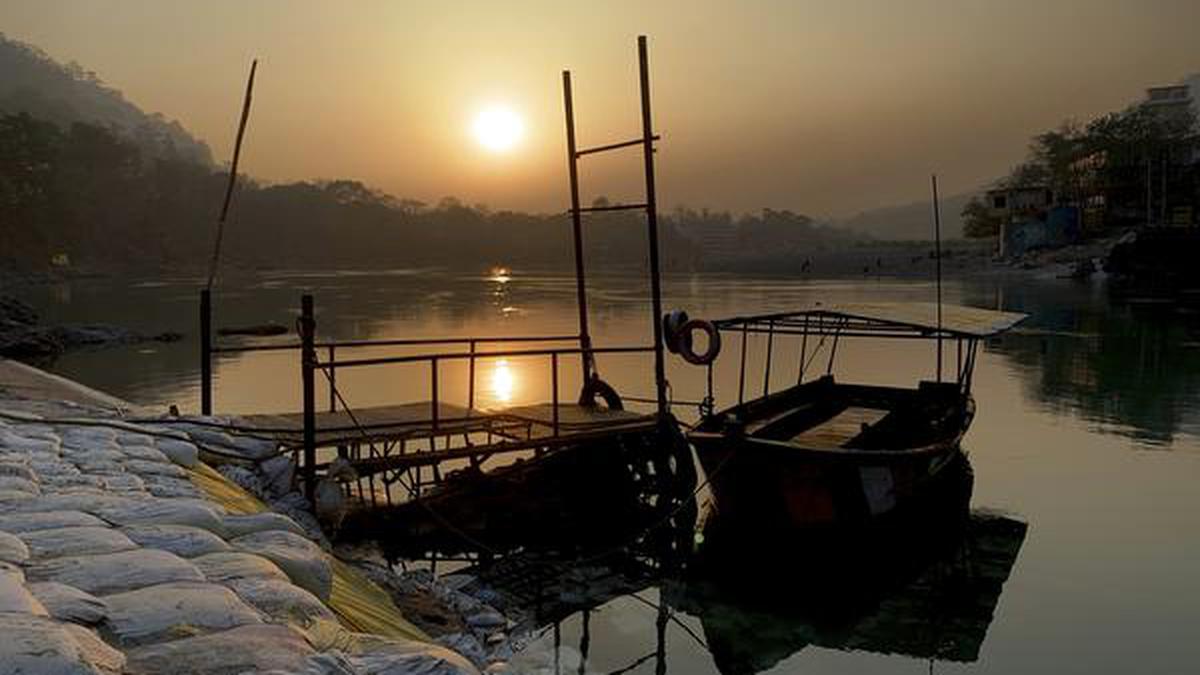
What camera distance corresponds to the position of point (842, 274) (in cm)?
10856

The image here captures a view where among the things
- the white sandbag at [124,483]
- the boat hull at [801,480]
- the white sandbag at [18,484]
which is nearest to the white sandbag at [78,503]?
the white sandbag at [18,484]

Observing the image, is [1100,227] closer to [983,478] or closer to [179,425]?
[983,478]

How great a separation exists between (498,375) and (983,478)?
627 inches

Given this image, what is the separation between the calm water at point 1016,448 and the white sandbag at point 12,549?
451 centimetres

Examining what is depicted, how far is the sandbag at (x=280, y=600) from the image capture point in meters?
4.20

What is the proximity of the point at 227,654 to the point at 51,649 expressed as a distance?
25.3 inches

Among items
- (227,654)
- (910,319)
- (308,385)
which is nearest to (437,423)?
(308,385)

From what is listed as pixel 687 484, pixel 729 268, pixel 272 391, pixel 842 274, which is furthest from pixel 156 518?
pixel 729 268

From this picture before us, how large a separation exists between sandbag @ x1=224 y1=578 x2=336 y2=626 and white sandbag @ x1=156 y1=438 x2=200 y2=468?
145 inches

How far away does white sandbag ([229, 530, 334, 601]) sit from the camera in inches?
196

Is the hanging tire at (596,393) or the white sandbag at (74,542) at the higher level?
the white sandbag at (74,542)

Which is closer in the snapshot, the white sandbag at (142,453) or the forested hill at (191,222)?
the white sandbag at (142,453)

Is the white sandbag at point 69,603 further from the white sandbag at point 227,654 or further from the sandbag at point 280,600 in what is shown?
the sandbag at point 280,600

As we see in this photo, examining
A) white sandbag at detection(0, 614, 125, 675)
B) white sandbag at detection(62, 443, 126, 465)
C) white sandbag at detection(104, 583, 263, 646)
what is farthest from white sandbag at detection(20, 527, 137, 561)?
white sandbag at detection(62, 443, 126, 465)
